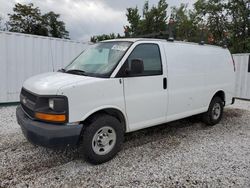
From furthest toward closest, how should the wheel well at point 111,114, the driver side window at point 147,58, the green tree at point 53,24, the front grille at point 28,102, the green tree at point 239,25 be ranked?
1. the green tree at point 53,24
2. the green tree at point 239,25
3. the driver side window at point 147,58
4. the wheel well at point 111,114
5. the front grille at point 28,102

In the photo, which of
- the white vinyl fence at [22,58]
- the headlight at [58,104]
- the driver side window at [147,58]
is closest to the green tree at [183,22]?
the white vinyl fence at [22,58]

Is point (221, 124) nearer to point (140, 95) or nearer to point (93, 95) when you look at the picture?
point (140, 95)

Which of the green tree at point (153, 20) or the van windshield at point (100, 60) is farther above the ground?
the green tree at point (153, 20)

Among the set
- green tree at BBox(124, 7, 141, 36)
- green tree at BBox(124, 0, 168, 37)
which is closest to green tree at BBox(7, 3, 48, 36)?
green tree at BBox(124, 7, 141, 36)

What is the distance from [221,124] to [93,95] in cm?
391

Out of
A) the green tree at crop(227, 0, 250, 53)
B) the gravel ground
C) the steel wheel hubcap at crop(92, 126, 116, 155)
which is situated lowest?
the gravel ground

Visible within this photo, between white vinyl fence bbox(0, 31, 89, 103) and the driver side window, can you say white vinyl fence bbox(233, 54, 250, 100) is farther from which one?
white vinyl fence bbox(0, 31, 89, 103)

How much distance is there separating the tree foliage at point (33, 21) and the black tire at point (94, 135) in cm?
2931

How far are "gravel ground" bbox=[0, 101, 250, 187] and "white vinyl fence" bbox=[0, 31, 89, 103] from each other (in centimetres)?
252

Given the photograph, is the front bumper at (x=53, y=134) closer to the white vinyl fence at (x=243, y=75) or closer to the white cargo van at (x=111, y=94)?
the white cargo van at (x=111, y=94)

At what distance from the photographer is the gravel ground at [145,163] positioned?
271cm

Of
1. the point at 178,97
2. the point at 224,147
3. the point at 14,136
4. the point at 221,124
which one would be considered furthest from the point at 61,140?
the point at 221,124

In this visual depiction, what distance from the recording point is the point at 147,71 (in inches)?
138

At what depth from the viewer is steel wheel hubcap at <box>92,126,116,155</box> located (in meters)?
3.04
